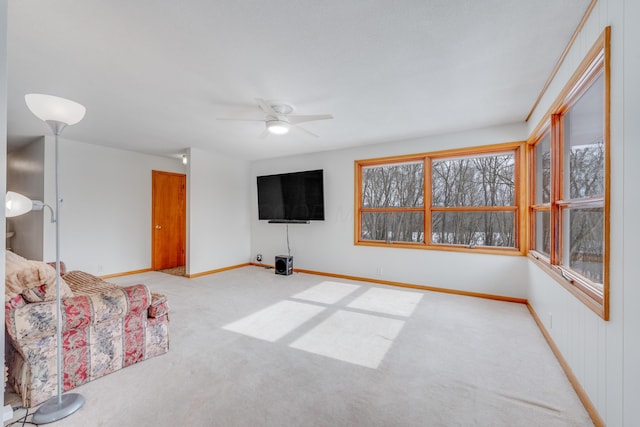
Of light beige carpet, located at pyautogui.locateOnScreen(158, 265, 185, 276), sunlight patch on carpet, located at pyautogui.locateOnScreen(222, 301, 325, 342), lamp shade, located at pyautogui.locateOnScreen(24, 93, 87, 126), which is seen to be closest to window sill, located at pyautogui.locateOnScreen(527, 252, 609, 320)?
sunlight patch on carpet, located at pyautogui.locateOnScreen(222, 301, 325, 342)

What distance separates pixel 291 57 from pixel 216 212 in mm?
4135

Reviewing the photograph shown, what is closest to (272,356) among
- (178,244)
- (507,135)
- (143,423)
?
(143,423)

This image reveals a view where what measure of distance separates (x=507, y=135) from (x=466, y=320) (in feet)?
8.28

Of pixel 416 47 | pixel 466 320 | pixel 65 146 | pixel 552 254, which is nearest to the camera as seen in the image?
pixel 416 47

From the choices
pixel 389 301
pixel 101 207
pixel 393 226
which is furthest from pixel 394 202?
pixel 101 207

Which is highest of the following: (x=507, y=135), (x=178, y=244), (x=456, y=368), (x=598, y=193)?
(x=507, y=135)

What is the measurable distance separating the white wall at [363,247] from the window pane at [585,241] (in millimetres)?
1564

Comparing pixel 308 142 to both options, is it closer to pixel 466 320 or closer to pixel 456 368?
pixel 466 320

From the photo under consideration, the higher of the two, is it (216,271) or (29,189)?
(29,189)

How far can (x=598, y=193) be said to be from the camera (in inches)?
68.7

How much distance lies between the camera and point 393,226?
4.78 m

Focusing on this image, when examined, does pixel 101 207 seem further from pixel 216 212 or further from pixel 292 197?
pixel 292 197

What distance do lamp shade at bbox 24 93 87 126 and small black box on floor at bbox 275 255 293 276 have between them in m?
4.03

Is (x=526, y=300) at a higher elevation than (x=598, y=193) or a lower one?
lower
